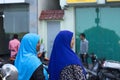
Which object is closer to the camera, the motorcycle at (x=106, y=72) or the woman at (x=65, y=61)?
the woman at (x=65, y=61)

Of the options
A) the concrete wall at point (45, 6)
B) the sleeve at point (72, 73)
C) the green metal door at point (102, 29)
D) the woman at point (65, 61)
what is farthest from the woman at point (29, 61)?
the concrete wall at point (45, 6)

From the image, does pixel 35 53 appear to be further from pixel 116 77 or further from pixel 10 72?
pixel 116 77

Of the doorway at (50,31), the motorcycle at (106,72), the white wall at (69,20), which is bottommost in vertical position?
the motorcycle at (106,72)

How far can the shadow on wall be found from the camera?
18.2m

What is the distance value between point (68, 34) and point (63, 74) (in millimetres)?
434

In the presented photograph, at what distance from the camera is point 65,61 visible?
4.48 m

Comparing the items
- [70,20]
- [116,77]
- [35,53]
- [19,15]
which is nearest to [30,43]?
[35,53]

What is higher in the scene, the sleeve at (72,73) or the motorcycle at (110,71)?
the sleeve at (72,73)

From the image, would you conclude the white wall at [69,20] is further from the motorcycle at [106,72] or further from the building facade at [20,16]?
the motorcycle at [106,72]

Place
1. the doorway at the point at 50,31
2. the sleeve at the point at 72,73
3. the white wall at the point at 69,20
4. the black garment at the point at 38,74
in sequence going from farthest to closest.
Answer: the doorway at the point at 50,31
the white wall at the point at 69,20
the black garment at the point at 38,74
the sleeve at the point at 72,73

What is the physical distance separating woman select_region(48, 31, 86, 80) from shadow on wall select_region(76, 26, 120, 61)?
13.8 meters

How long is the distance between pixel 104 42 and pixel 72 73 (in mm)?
14055

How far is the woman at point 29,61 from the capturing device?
15.8 feet

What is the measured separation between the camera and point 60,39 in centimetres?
454
